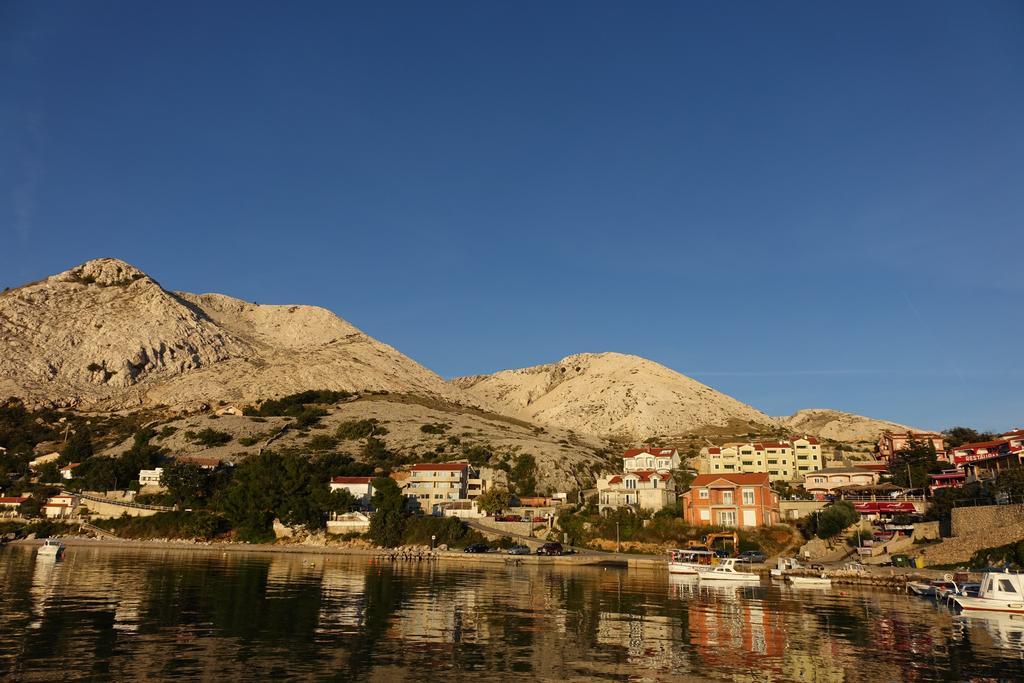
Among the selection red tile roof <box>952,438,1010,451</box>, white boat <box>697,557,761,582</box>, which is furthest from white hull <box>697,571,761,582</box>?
red tile roof <box>952,438,1010,451</box>

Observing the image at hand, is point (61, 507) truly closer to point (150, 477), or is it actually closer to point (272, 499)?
point (150, 477)

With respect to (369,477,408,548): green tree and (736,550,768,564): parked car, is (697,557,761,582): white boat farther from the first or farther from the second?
(369,477,408,548): green tree

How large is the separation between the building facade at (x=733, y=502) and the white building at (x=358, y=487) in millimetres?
50472

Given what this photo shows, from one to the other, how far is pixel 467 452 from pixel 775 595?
92606mm

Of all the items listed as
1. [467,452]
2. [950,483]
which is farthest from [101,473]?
[950,483]

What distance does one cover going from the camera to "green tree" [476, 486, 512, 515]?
10438 cm

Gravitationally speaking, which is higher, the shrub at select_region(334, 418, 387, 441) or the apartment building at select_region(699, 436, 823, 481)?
the shrub at select_region(334, 418, 387, 441)

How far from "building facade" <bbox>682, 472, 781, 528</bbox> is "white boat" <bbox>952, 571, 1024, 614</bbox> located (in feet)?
150

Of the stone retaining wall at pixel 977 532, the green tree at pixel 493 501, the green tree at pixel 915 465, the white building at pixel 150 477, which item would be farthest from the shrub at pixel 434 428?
the stone retaining wall at pixel 977 532

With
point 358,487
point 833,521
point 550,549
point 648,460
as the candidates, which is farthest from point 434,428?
point 833,521

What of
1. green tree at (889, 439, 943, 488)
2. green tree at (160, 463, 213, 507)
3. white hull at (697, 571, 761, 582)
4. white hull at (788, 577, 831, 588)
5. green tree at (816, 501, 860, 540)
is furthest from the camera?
green tree at (160, 463, 213, 507)

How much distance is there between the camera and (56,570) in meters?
62.3

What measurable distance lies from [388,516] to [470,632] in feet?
227

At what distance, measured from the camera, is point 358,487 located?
11275cm
